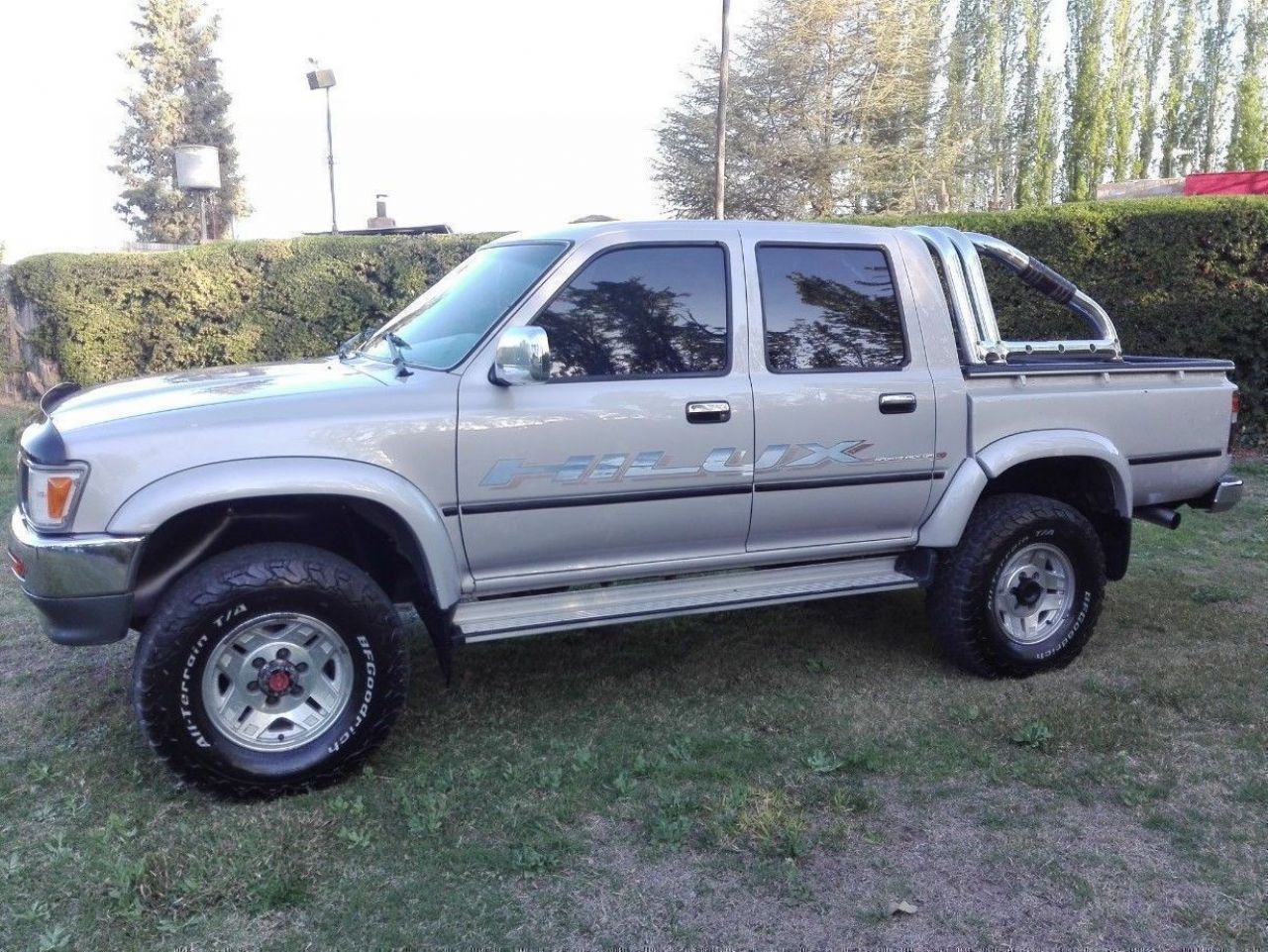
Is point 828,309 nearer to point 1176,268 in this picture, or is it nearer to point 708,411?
point 708,411

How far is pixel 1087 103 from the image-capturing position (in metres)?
32.9

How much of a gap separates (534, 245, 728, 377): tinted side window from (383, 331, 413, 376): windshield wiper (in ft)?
1.73

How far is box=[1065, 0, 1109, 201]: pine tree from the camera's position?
32781mm

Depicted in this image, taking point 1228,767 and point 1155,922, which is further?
point 1228,767

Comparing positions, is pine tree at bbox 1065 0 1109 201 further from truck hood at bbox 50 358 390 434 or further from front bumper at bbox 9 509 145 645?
front bumper at bbox 9 509 145 645

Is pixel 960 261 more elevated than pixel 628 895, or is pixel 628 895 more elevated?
pixel 960 261

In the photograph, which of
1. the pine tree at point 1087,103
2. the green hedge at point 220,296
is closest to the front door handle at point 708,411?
the green hedge at point 220,296

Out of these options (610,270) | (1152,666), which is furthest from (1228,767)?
A: (610,270)

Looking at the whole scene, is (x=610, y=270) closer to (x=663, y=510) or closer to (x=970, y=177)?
(x=663, y=510)

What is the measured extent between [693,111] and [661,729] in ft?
102

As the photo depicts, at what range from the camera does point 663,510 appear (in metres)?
4.04

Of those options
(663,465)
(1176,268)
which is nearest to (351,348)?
(663,465)

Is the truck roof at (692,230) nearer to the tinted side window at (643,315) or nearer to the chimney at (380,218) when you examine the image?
the tinted side window at (643,315)

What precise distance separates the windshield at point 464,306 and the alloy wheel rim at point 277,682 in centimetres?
107
